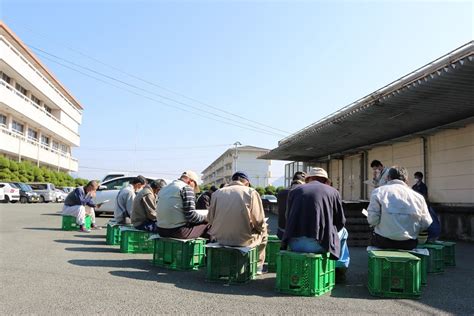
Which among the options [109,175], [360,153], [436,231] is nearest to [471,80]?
[436,231]

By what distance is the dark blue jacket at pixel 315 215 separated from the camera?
5266 millimetres

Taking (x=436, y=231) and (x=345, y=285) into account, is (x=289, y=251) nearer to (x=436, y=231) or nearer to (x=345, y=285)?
(x=345, y=285)

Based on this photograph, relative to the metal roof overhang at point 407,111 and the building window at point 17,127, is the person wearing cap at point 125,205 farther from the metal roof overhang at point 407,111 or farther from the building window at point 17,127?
the building window at point 17,127

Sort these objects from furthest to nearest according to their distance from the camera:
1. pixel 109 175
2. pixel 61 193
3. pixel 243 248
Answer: pixel 61 193
pixel 109 175
pixel 243 248

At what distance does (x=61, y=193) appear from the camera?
36344 mm

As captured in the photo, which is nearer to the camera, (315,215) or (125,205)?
(315,215)

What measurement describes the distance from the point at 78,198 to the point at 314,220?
8.72 meters

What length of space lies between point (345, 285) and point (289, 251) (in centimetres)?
113

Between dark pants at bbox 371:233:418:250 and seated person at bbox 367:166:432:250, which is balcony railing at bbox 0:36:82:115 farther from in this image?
dark pants at bbox 371:233:418:250

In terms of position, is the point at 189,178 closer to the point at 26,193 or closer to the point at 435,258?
the point at 435,258

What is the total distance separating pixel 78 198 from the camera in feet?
39.6

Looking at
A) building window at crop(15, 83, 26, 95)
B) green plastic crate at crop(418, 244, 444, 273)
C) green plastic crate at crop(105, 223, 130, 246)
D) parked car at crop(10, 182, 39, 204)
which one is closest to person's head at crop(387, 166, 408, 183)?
green plastic crate at crop(418, 244, 444, 273)

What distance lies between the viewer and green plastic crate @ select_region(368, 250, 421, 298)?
5.08 meters

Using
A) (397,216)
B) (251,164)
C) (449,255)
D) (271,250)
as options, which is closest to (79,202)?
(271,250)
